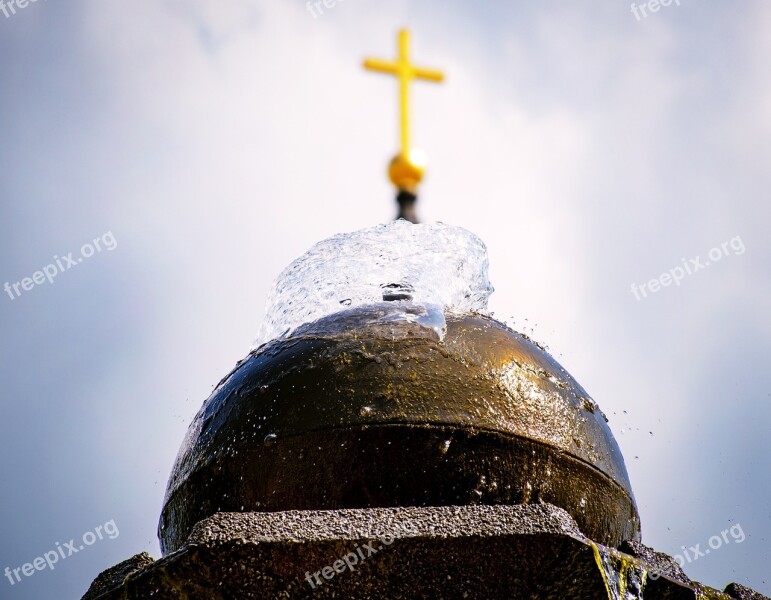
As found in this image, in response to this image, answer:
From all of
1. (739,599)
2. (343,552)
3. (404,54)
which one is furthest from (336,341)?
(404,54)

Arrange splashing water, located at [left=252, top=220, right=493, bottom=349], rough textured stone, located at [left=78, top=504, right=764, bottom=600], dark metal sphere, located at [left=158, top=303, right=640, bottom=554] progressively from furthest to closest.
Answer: splashing water, located at [left=252, top=220, right=493, bottom=349] < dark metal sphere, located at [left=158, top=303, right=640, bottom=554] < rough textured stone, located at [left=78, top=504, right=764, bottom=600]

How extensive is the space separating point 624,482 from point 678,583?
2.71 ft

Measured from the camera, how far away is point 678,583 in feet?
8.69

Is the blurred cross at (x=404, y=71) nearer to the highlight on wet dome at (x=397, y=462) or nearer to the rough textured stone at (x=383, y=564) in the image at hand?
the highlight on wet dome at (x=397, y=462)

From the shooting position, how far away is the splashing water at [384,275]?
3801 millimetres

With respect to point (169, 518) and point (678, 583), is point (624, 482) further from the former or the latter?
point (169, 518)

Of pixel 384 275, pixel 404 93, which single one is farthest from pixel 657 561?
pixel 404 93

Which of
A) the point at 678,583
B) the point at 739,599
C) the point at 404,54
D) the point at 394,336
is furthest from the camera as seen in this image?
the point at 404,54

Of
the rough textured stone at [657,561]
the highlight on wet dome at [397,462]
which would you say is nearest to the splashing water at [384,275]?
the highlight on wet dome at [397,462]

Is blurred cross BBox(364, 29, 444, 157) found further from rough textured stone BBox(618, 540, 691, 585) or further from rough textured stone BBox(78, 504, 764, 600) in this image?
rough textured stone BBox(78, 504, 764, 600)

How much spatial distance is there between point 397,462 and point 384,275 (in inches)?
46.5

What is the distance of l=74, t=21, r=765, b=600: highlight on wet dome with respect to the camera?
2385 millimetres

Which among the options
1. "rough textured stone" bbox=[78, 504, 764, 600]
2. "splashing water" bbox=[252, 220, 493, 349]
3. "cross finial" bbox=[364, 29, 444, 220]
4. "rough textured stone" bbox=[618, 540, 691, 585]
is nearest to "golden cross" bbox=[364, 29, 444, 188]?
"cross finial" bbox=[364, 29, 444, 220]

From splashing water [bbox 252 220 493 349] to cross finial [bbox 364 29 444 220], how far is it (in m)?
1.62
